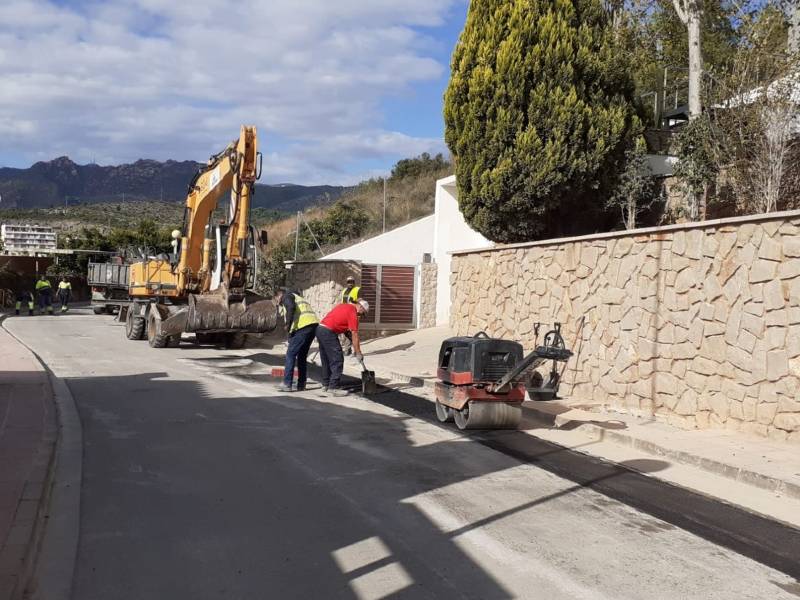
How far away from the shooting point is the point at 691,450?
27.5ft

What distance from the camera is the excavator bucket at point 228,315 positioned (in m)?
17.5

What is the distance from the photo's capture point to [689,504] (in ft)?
21.8

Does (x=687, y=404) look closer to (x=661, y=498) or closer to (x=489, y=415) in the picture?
(x=489, y=415)

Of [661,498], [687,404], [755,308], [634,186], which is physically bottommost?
[661,498]

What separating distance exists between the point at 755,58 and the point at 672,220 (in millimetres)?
3382

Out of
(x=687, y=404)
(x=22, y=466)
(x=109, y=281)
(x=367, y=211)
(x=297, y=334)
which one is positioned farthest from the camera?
(x=367, y=211)

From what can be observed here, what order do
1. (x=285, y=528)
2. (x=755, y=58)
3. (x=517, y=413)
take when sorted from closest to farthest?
1. (x=285, y=528)
2. (x=517, y=413)
3. (x=755, y=58)

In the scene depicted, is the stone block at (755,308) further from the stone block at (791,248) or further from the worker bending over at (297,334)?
the worker bending over at (297,334)

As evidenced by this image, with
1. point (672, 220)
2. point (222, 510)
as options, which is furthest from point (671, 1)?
point (222, 510)

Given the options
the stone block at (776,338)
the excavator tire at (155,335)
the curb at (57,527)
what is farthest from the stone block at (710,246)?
the excavator tire at (155,335)

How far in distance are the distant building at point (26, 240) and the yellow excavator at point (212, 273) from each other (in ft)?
117

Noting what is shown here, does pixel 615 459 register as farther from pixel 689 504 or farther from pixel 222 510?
pixel 222 510

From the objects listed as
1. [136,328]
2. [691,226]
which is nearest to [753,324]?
[691,226]

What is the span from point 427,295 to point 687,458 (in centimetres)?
1474
